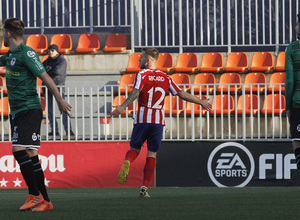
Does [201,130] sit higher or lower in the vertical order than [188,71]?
lower

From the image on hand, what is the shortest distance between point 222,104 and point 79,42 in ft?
20.4

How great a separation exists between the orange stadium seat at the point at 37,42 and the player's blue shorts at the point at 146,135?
8867 millimetres

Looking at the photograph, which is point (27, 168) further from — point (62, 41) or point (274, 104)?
point (62, 41)

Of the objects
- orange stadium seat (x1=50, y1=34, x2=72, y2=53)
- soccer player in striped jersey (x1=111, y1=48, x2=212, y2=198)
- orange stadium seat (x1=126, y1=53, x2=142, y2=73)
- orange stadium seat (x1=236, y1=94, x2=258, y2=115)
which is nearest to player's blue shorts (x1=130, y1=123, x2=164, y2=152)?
soccer player in striped jersey (x1=111, y1=48, x2=212, y2=198)

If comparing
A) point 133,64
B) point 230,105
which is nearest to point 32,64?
point 230,105

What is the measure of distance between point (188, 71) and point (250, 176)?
445cm

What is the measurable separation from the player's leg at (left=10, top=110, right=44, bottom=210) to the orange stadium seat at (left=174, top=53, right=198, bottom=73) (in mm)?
9056

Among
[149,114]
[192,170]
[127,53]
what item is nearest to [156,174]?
[192,170]

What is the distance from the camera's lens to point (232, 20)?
16.3 m

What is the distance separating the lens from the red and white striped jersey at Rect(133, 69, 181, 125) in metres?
7.62

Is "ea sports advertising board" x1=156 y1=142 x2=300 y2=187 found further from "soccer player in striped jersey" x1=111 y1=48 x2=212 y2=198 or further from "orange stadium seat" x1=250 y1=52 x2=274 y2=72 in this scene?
"orange stadium seat" x1=250 y1=52 x2=274 y2=72

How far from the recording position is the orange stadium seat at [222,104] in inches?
430

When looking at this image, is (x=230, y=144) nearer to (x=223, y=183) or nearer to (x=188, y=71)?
(x=223, y=183)

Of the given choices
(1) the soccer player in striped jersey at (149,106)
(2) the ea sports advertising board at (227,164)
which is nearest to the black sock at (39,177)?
(1) the soccer player in striped jersey at (149,106)
